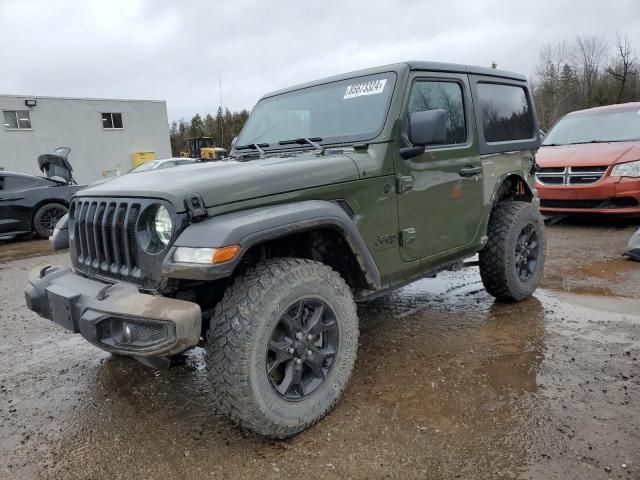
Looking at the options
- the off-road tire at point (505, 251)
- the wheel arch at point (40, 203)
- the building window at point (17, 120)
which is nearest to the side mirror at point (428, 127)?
the off-road tire at point (505, 251)

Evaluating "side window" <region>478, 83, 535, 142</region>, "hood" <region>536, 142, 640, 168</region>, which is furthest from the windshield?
"side window" <region>478, 83, 535, 142</region>

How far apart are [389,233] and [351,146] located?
0.61m

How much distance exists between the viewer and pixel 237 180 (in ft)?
7.95

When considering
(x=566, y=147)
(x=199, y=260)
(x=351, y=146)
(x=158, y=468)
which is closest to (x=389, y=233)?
(x=351, y=146)

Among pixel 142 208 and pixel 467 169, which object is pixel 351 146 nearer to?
pixel 467 169

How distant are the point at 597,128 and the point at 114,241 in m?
8.25

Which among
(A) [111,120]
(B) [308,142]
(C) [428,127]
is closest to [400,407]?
(C) [428,127]

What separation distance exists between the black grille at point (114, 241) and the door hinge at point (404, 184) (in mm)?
1429

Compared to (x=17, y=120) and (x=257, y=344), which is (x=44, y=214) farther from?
(x=17, y=120)

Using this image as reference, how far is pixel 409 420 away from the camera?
8.53ft

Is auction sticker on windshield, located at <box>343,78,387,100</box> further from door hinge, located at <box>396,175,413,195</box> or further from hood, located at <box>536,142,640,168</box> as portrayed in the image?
hood, located at <box>536,142,640,168</box>

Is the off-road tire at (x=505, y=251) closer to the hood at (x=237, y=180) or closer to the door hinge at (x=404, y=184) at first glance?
the door hinge at (x=404, y=184)

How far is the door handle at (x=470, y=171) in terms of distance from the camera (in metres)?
3.58

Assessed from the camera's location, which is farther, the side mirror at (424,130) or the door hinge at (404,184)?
the door hinge at (404,184)
